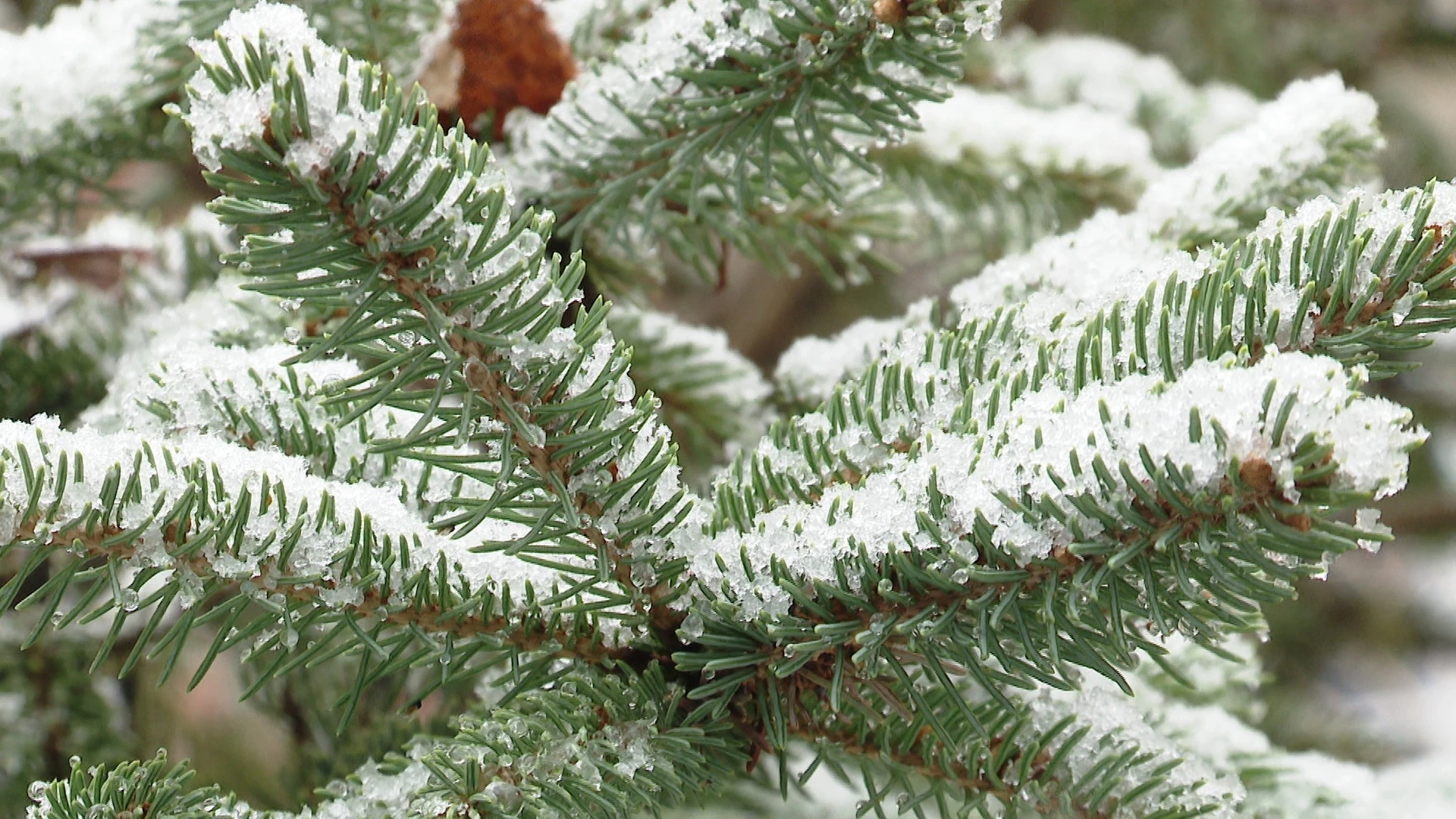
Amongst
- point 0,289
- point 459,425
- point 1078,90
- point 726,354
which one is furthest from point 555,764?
point 1078,90

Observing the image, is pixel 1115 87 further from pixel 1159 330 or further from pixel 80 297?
pixel 80 297

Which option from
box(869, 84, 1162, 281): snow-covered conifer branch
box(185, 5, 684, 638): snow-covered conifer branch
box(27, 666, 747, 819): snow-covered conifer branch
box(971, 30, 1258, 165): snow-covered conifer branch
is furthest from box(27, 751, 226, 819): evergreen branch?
box(971, 30, 1258, 165): snow-covered conifer branch

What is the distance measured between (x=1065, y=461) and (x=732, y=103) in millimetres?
285

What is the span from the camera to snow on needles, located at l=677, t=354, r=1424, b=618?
0.35m

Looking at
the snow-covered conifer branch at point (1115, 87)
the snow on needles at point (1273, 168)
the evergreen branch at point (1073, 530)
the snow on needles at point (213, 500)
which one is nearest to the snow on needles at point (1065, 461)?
the evergreen branch at point (1073, 530)

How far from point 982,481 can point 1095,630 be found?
0.27ft

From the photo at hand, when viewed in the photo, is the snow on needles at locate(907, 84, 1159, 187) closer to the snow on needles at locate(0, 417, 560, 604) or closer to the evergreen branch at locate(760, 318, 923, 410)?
the evergreen branch at locate(760, 318, 923, 410)

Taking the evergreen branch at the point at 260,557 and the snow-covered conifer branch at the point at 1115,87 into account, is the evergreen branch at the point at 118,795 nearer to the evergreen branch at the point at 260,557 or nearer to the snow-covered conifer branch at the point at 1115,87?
the evergreen branch at the point at 260,557

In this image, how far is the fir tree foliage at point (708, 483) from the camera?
369 millimetres

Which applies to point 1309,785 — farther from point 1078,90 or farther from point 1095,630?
point 1078,90

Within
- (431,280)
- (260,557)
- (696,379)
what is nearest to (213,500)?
(260,557)

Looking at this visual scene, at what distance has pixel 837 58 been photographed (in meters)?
0.54

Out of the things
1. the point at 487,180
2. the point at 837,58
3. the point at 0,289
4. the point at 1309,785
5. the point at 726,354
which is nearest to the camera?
the point at 487,180

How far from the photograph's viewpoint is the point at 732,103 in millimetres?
581
